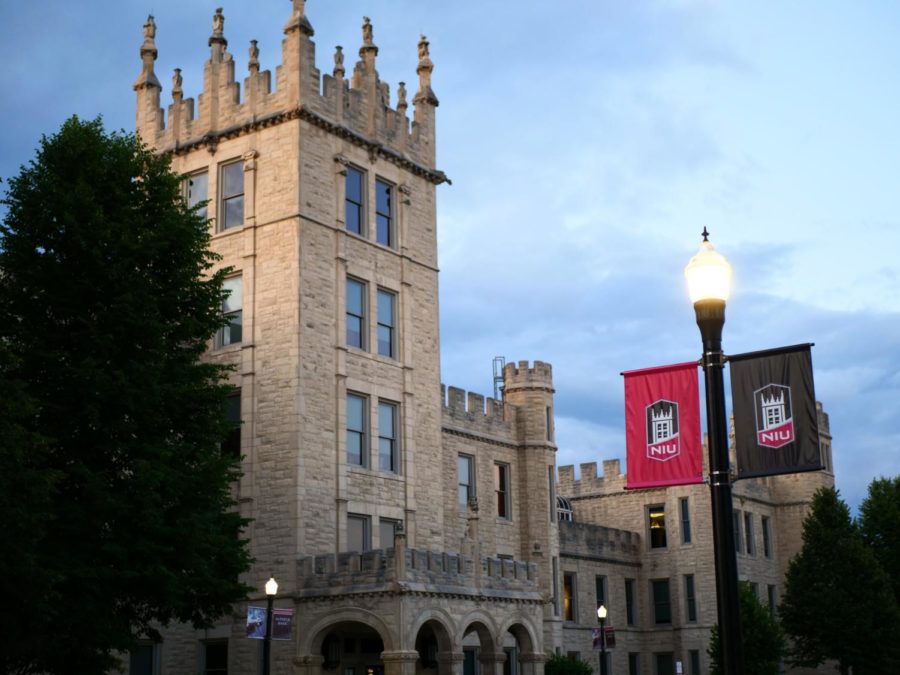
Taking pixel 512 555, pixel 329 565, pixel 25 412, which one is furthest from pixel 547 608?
pixel 25 412

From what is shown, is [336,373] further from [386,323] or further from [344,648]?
[344,648]

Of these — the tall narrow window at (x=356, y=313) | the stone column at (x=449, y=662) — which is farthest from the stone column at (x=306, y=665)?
the tall narrow window at (x=356, y=313)

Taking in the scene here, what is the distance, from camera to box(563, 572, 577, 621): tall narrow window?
2148 inches

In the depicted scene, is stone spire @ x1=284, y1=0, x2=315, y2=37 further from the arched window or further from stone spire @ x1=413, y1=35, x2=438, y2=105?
the arched window

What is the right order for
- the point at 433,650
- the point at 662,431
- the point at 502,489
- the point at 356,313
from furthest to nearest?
the point at 502,489 → the point at 356,313 → the point at 433,650 → the point at 662,431

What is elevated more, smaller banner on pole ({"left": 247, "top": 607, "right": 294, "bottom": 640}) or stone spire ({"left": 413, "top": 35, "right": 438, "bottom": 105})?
stone spire ({"left": 413, "top": 35, "right": 438, "bottom": 105})

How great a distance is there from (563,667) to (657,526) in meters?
17.6

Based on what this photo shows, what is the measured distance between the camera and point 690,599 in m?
58.3

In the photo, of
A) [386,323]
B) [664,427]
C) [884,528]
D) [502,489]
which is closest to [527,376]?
[502,489]

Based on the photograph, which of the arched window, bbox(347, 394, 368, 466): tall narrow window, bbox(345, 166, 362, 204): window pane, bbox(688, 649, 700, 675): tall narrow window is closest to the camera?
bbox(347, 394, 368, 466): tall narrow window

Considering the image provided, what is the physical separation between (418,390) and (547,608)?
43.9ft

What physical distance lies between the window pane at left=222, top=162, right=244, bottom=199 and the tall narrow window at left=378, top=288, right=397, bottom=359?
5426 millimetres

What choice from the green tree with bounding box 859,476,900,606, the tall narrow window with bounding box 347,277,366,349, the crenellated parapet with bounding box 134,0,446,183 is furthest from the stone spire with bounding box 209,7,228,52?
the green tree with bounding box 859,476,900,606

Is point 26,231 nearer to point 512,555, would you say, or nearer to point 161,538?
point 161,538
